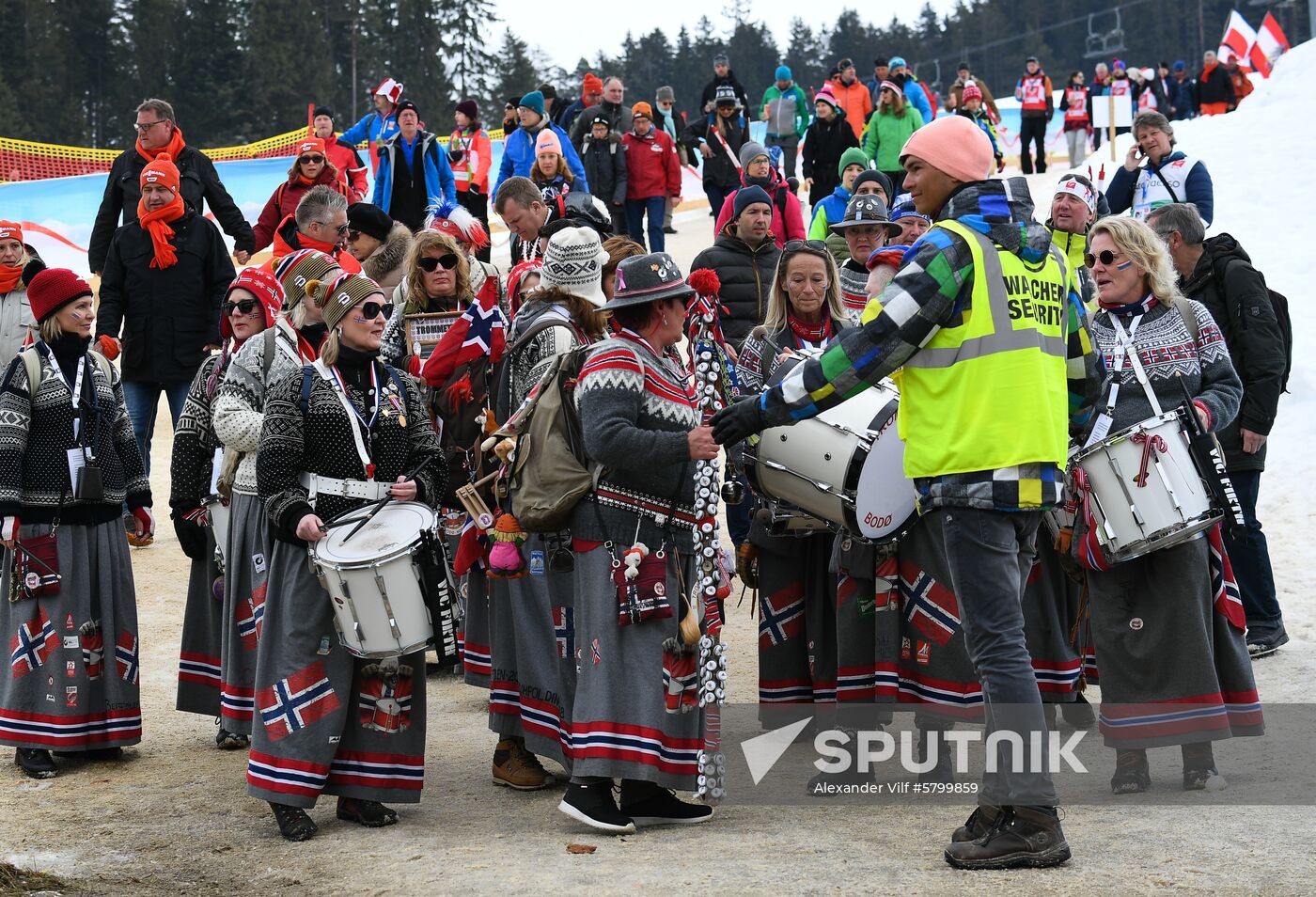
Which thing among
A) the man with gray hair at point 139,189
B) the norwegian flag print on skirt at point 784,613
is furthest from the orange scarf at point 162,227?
the norwegian flag print on skirt at point 784,613

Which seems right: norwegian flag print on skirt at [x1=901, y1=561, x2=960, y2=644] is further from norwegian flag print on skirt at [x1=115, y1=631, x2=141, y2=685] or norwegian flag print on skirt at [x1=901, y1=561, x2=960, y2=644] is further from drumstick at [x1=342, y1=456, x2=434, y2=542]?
norwegian flag print on skirt at [x1=115, y1=631, x2=141, y2=685]

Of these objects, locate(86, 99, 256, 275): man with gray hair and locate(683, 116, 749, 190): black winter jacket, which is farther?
locate(683, 116, 749, 190): black winter jacket

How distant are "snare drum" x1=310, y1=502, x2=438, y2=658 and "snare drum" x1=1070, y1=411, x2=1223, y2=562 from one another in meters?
2.47

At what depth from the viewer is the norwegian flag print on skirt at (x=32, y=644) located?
689 cm

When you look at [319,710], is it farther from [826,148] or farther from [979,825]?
[826,148]

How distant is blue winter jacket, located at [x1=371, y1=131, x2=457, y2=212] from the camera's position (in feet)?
46.6

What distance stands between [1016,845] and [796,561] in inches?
85.9

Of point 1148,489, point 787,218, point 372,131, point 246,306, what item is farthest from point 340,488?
point 372,131

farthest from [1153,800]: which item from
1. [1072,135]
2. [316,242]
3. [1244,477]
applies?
[1072,135]

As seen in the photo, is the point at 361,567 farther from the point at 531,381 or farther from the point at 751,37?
the point at 751,37

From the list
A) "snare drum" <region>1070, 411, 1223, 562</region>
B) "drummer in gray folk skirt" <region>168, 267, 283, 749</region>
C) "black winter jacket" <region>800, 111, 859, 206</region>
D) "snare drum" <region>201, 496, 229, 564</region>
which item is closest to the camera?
"snare drum" <region>1070, 411, 1223, 562</region>

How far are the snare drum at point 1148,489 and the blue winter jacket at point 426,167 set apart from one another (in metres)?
9.37

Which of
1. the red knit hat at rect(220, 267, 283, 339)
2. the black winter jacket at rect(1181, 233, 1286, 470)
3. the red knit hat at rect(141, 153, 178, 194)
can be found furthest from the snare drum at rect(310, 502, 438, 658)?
the red knit hat at rect(141, 153, 178, 194)

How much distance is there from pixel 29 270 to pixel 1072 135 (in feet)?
81.5
